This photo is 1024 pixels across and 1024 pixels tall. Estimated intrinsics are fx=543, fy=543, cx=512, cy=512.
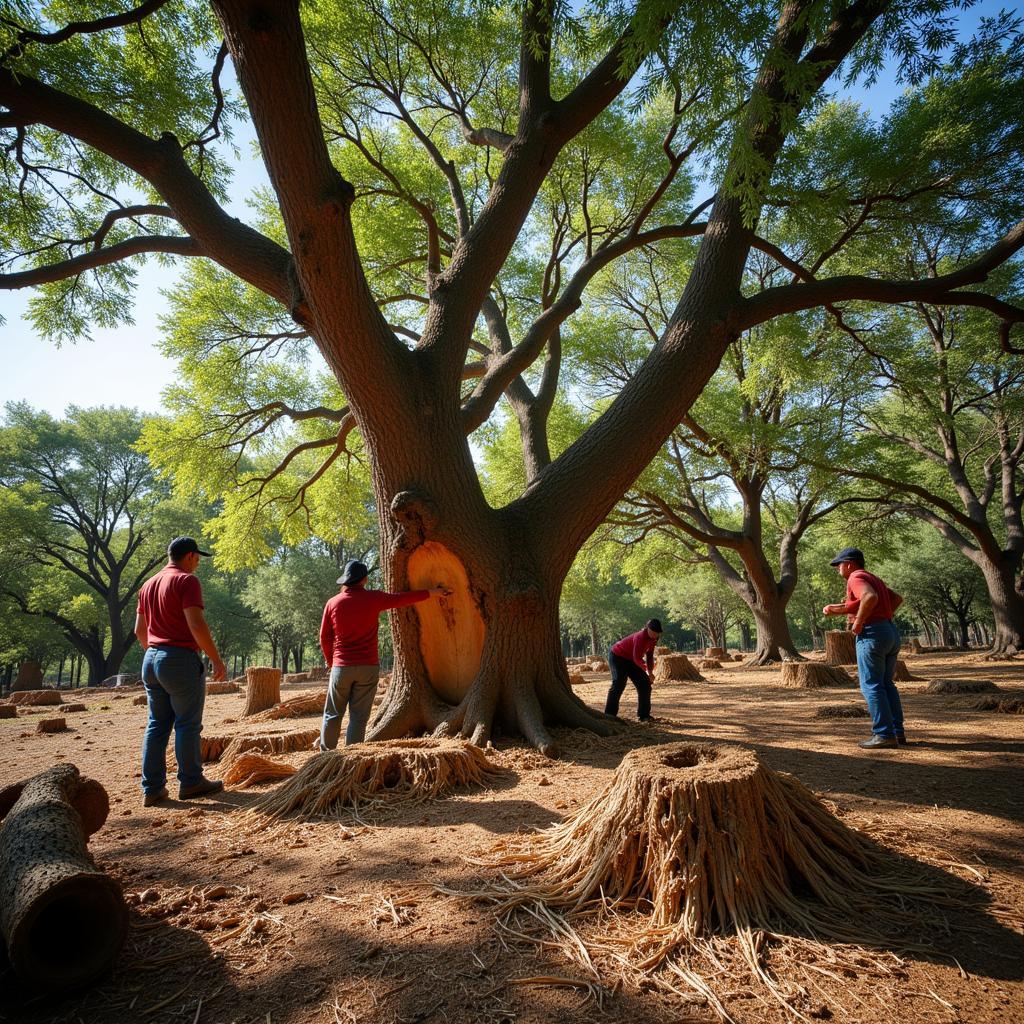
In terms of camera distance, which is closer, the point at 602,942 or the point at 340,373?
the point at 602,942

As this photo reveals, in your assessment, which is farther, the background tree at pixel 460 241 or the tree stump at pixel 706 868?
the background tree at pixel 460 241

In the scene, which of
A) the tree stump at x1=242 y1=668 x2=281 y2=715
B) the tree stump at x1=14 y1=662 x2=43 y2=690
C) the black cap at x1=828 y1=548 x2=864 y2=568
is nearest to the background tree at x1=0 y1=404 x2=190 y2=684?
the tree stump at x1=14 y1=662 x2=43 y2=690

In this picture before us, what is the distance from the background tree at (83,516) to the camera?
971 inches

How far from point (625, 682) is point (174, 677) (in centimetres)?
484

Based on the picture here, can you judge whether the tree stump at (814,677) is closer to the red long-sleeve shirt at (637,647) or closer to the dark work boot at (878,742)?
the red long-sleeve shirt at (637,647)

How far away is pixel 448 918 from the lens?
2.05m

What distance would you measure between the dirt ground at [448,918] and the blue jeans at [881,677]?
0.26 metres

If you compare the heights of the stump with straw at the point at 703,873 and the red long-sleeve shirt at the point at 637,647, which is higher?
the red long-sleeve shirt at the point at 637,647

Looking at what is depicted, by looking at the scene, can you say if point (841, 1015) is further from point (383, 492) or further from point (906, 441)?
point (906, 441)

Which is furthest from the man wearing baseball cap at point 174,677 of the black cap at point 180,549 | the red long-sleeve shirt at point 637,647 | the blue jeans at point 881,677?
the blue jeans at point 881,677

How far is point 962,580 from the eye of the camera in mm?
27781

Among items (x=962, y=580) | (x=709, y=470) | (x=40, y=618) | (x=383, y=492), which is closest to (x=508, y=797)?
(x=383, y=492)

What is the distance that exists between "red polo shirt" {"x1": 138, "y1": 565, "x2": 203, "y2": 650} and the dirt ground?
119 cm

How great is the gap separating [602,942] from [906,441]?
16.8m
